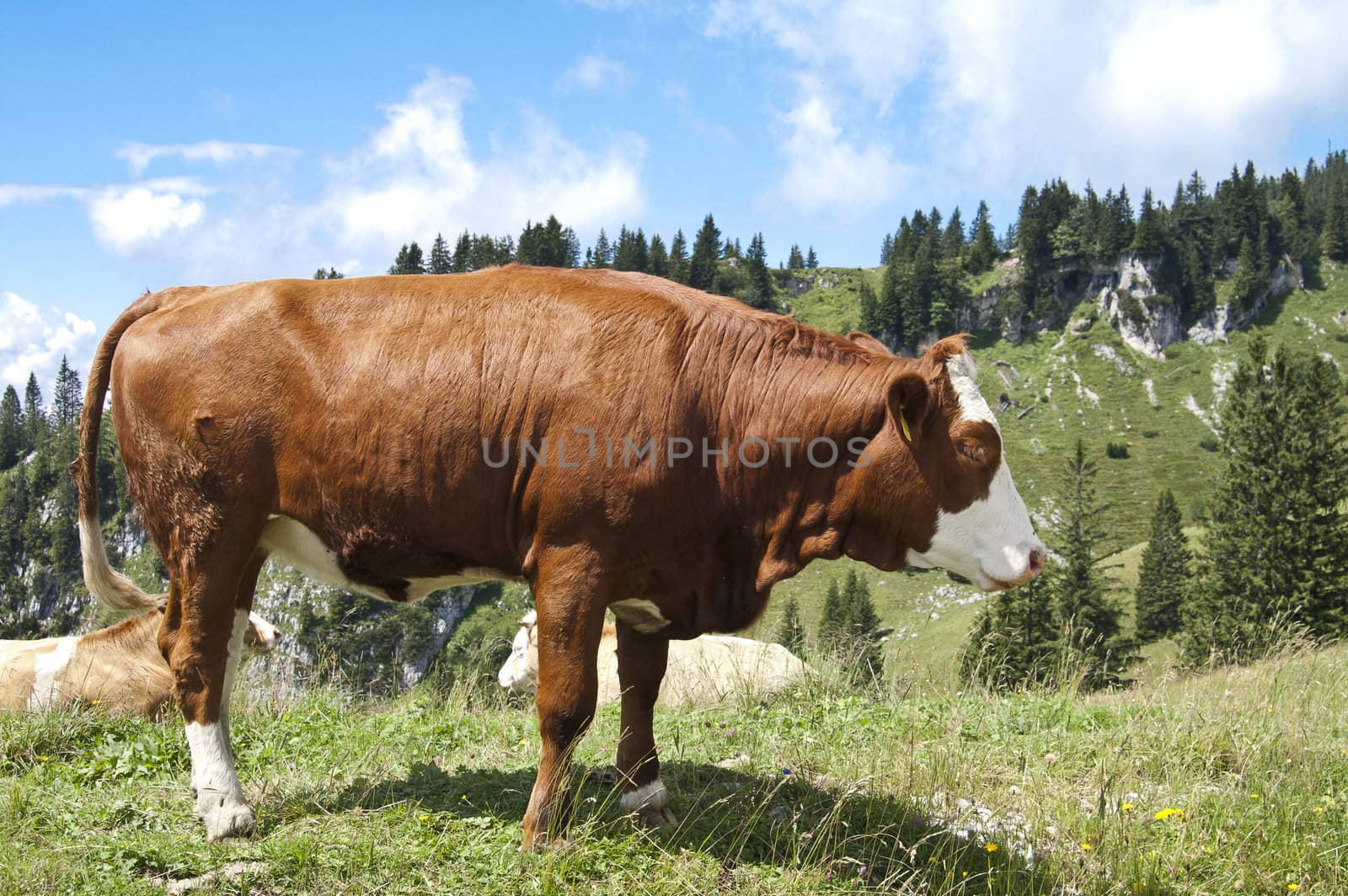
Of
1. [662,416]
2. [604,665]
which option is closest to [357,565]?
[662,416]

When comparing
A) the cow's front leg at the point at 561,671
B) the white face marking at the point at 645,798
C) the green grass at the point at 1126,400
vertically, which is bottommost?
the white face marking at the point at 645,798

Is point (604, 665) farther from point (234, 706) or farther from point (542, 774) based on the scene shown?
point (542, 774)

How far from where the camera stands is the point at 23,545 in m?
135

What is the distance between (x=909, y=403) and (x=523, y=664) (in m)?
12.0

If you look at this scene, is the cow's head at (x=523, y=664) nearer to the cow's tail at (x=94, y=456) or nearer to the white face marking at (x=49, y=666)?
the white face marking at (x=49, y=666)

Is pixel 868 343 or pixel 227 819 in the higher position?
pixel 868 343

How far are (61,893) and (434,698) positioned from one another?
437 centimetres

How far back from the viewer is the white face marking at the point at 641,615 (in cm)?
451

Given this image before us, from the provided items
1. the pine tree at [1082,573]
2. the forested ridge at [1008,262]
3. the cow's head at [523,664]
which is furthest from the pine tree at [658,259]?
the cow's head at [523,664]

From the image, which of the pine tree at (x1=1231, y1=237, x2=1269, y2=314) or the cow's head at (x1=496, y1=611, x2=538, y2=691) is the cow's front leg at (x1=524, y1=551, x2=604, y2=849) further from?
the pine tree at (x1=1231, y1=237, x2=1269, y2=314)

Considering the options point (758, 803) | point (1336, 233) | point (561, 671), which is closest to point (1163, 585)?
point (758, 803)

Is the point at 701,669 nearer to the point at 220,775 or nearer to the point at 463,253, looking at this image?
the point at 220,775

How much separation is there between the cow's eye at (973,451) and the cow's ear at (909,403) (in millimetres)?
221

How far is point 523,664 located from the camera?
49.6 ft
